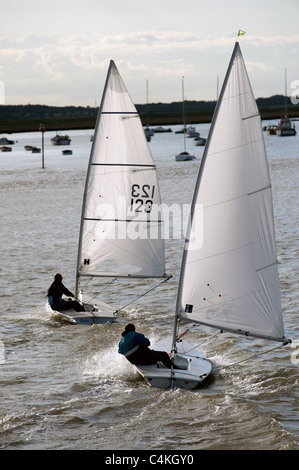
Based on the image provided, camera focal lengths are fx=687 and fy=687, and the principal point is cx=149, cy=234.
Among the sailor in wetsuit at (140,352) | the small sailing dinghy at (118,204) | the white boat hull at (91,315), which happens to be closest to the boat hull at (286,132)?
the small sailing dinghy at (118,204)

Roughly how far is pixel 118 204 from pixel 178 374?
23.2 ft

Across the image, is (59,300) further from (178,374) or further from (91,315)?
(178,374)

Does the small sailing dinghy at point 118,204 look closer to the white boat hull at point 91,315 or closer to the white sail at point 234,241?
the white boat hull at point 91,315

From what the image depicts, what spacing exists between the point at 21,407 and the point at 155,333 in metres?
5.78

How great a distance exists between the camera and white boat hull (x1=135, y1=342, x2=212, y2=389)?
14.7m

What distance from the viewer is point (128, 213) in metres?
20.5

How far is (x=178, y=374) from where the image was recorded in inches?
583

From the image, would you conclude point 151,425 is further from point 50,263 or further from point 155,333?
point 50,263

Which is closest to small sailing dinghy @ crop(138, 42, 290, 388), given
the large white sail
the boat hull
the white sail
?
the white sail

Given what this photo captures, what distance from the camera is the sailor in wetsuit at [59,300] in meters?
20.4

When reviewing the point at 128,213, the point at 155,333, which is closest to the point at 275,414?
the point at 155,333

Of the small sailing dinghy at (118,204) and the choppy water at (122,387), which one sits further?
the small sailing dinghy at (118,204)

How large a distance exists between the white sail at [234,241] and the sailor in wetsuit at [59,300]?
635 centimetres

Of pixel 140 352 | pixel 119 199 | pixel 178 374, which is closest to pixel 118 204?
pixel 119 199
